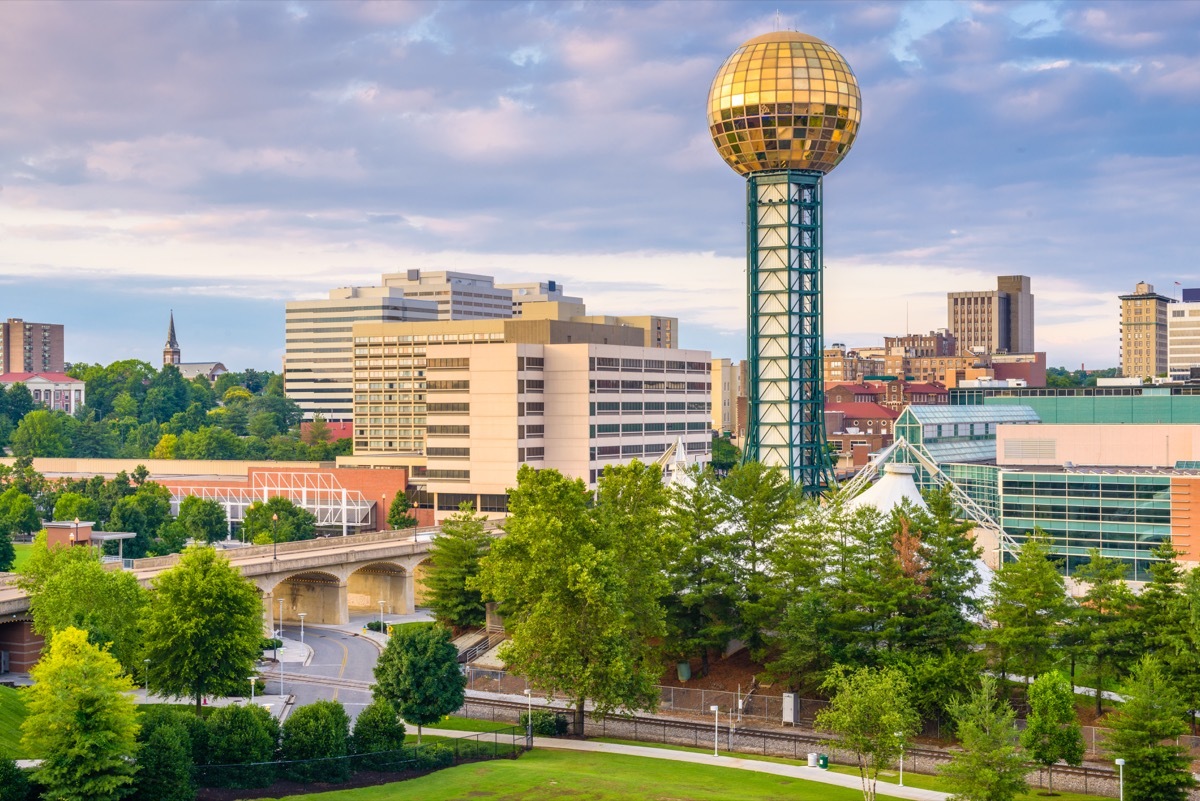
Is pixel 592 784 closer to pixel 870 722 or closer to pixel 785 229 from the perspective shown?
pixel 870 722

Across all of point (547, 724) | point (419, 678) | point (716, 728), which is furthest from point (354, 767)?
point (716, 728)

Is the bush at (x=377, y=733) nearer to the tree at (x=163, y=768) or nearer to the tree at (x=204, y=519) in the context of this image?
the tree at (x=163, y=768)

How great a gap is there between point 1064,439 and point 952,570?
Result: 5929cm

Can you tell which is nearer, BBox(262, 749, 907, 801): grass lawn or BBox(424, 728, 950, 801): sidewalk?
BBox(262, 749, 907, 801): grass lawn

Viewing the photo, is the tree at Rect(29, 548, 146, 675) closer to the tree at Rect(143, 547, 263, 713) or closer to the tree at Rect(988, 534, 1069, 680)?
the tree at Rect(143, 547, 263, 713)

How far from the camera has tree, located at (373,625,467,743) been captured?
66000mm

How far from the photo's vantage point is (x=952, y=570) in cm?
7206

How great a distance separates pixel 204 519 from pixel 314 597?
127 feet

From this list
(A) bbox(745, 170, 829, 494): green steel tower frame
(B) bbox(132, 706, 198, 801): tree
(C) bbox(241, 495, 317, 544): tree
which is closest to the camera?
(B) bbox(132, 706, 198, 801): tree

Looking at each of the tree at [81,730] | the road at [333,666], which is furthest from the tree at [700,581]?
the tree at [81,730]

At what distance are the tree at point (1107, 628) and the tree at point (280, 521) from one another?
8686 centimetres

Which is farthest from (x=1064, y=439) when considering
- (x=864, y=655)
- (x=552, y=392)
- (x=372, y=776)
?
(x=372, y=776)

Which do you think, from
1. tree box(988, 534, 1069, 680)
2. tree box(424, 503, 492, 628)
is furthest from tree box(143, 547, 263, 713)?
tree box(988, 534, 1069, 680)

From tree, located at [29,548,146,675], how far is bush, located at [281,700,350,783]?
1616cm
